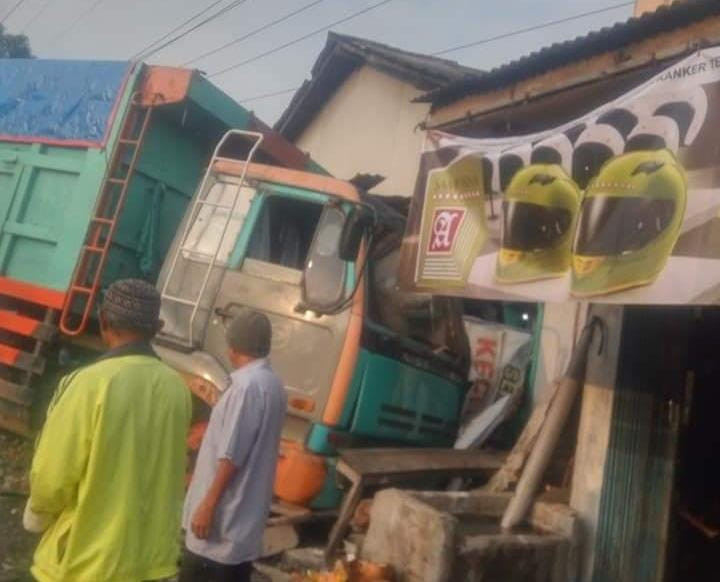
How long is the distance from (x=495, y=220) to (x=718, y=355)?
2.04 m

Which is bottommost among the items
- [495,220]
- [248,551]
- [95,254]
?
[248,551]

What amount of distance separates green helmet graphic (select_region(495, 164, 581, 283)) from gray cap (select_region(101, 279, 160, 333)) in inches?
94.4

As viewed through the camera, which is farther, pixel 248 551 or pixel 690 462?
pixel 690 462

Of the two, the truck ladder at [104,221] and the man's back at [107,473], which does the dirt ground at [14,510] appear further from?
the man's back at [107,473]

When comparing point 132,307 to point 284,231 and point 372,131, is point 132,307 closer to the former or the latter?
point 284,231

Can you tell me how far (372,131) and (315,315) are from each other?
709 cm

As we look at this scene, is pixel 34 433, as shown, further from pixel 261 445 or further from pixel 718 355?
pixel 718 355

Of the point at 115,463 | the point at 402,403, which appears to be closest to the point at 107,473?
the point at 115,463

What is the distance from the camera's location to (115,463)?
7.89ft

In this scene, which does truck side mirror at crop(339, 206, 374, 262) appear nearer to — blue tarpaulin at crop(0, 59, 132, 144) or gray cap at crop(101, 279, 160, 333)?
blue tarpaulin at crop(0, 59, 132, 144)

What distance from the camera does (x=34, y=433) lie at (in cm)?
609

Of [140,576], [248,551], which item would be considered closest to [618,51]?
[248,551]

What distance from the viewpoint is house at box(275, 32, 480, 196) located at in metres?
11.1

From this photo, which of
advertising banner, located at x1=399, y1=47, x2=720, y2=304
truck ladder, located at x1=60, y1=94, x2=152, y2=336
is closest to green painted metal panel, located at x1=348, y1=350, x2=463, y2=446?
advertising banner, located at x1=399, y1=47, x2=720, y2=304
